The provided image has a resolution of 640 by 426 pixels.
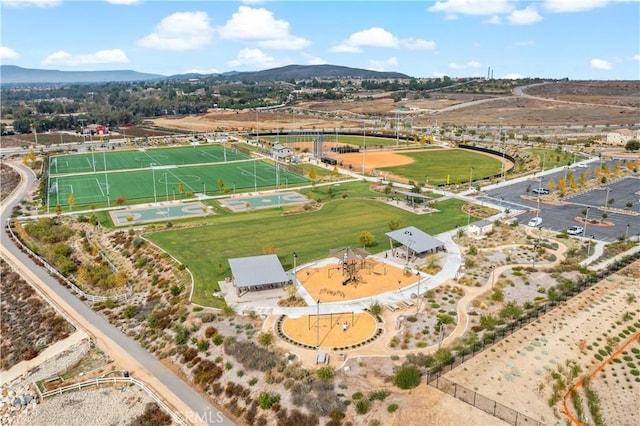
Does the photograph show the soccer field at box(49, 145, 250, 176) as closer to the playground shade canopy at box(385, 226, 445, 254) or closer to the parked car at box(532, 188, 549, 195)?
the parked car at box(532, 188, 549, 195)

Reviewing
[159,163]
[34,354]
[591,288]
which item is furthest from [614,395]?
[159,163]

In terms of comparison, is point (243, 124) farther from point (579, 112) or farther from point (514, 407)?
point (514, 407)

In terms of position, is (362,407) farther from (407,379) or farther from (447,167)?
(447,167)

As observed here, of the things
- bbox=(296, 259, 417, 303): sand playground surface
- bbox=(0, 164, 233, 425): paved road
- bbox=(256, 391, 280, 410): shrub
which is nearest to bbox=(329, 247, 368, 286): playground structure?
bbox=(296, 259, 417, 303): sand playground surface

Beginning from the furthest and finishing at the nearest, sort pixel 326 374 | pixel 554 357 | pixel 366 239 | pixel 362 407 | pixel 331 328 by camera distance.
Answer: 1. pixel 366 239
2. pixel 331 328
3. pixel 554 357
4. pixel 326 374
5. pixel 362 407

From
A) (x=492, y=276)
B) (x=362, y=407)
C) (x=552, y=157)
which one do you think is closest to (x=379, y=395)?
(x=362, y=407)

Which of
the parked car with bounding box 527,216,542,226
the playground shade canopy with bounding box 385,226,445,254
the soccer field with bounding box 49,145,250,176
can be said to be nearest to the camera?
the playground shade canopy with bounding box 385,226,445,254
